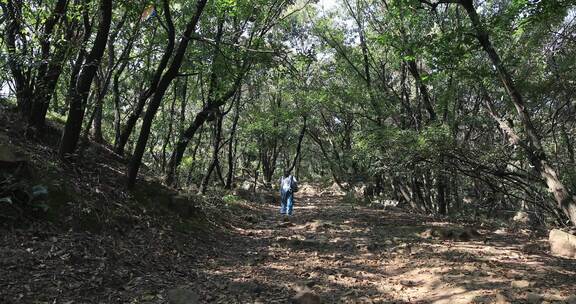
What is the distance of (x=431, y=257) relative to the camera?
26.1 feet

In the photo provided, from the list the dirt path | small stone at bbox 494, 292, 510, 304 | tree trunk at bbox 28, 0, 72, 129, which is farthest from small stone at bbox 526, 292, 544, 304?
tree trunk at bbox 28, 0, 72, 129

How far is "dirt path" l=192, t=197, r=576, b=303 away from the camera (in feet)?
19.1

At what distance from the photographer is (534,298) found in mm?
5211

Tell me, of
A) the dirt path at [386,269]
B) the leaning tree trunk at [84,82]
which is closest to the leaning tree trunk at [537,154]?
the dirt path at [386,269]

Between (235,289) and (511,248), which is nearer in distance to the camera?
(235,289)

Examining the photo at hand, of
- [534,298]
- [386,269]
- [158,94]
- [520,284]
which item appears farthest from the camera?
[158,94]

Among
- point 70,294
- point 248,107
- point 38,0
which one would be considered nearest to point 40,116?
point 38,0

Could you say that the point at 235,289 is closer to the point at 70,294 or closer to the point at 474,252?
the point at 70,294

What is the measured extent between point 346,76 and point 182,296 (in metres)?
17.8

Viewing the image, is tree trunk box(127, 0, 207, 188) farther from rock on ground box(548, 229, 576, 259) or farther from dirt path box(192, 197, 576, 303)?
rock on ground box(548, 229, 576, 259)

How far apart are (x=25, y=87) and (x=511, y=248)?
10943 mm

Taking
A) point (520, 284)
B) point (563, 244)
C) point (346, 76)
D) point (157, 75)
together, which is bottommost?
point (520, 284)

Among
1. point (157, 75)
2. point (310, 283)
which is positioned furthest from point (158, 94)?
point (310, 283)

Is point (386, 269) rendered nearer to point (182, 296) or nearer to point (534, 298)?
point (534, 298)
